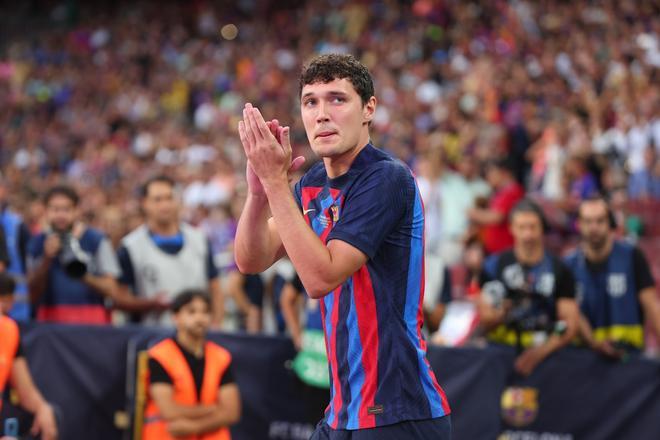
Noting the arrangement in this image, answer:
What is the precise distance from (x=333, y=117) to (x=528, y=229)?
12.9 ft

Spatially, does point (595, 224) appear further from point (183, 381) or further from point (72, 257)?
point (72, 257)

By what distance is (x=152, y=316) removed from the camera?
324 inches

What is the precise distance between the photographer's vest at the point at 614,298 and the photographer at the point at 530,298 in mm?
357

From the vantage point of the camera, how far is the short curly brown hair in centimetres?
356

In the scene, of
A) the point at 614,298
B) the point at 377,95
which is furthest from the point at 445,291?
the point at 377,95

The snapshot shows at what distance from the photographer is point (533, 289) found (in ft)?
23.3

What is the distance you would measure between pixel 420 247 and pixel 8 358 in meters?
3.18

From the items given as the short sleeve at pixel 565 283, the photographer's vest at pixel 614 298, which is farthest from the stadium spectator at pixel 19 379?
the photographer's vest at pixel 614 298

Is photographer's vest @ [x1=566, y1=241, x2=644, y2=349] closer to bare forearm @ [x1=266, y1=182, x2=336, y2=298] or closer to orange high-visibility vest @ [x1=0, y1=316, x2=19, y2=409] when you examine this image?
orange high-visibility vest @ [x1=0, y1=316, x2=19, y2=409]

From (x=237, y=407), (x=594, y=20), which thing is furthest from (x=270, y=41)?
(x=237, y=407)

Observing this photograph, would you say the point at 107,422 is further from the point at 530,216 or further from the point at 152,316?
the point at 530,216

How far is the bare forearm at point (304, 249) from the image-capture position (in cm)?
330

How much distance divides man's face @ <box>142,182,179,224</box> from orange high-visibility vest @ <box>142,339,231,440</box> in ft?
4.44

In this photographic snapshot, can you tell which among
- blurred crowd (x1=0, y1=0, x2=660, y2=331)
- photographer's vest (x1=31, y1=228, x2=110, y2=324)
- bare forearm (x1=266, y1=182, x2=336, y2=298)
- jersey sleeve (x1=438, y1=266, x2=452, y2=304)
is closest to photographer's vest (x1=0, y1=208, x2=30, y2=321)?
photographer's vest (x1=31, y1=228, x2=110, y2=324)
